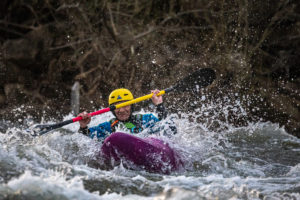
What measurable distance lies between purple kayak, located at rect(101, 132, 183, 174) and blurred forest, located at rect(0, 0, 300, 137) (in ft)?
13.7

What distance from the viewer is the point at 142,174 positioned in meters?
3.92

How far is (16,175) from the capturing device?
3.25m

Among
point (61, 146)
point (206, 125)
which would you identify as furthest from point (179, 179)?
point (206, 125)

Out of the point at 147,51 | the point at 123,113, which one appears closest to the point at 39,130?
the point at 123,113

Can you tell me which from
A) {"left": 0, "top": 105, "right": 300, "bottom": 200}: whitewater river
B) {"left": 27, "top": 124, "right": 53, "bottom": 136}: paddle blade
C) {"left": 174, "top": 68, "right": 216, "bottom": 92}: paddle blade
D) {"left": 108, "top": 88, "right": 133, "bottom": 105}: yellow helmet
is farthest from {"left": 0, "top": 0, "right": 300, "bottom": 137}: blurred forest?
{"left": 27, "top": 124, "right": 53, "bottom": 136}: paddle blade

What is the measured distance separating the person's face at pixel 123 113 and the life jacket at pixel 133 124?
0.06 meters

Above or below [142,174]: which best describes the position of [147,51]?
above

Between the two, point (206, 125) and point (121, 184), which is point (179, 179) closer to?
point (121, 184)

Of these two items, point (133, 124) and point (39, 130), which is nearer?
point (39, 130)

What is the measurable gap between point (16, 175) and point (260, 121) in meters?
5.62

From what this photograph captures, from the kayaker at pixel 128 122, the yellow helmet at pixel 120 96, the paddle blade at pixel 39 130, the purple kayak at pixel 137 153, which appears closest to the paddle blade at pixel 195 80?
the kayaker at pixel 128 122

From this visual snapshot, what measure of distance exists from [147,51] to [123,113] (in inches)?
170

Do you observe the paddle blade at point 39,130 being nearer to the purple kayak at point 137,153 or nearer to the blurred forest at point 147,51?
the purple kayak at point 137,153

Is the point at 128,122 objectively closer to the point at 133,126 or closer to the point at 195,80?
the point at 133,126
